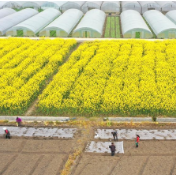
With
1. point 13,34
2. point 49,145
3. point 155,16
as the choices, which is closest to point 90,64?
point 49,145

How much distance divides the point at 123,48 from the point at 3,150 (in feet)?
65.3

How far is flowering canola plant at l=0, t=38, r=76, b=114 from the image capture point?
2019 centimetres

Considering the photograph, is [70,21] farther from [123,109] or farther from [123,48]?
[123,109]

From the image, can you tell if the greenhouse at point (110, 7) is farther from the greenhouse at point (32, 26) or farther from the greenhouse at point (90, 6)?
the greenhouse at point (32, 26)

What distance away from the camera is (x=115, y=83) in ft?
72.8

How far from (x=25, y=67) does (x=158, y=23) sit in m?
23.9

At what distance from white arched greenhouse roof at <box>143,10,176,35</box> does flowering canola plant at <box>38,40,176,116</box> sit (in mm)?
6424

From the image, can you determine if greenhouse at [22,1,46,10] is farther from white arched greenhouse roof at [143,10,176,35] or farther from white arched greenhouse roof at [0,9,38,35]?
white arched greenhouse roof at [143,10,176,35]

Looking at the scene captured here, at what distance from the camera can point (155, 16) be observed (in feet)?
148

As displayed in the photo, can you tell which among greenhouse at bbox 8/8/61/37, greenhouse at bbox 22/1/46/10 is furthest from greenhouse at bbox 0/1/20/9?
greenhouse at bbox 8/8/61/37

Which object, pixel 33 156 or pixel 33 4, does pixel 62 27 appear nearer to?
pixel 33 4

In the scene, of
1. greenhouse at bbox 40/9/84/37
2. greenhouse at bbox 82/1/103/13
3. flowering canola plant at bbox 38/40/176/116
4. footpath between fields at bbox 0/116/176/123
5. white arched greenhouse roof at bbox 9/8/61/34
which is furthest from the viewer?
greenhouse at bbox 82/1/103/13

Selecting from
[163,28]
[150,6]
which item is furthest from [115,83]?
[150,6]

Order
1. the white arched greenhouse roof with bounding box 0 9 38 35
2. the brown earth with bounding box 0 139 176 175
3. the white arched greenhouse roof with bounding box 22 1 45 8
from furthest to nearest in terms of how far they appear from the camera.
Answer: the white arched greenhouse roof with bounding box 22 1 45 8 → the white arched greenhouse roof with bounding box 0 9 38 35 → the brown earth with bounding box 0 139 176 175
